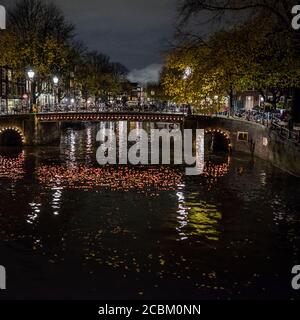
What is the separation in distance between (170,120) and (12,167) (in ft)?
76.0

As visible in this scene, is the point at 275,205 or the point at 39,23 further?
the point at 39,23

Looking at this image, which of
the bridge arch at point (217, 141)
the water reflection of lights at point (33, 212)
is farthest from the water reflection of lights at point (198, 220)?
the bridge arch at point (217, 141)

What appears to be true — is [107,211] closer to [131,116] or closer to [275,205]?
[275,205]

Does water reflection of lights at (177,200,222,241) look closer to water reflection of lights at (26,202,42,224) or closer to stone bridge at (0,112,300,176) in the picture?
water reflection of lights at (26,202,42,224)

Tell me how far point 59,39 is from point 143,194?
50.7m

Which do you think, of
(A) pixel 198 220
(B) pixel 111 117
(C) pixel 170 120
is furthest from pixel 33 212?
(B) pixel 111 117

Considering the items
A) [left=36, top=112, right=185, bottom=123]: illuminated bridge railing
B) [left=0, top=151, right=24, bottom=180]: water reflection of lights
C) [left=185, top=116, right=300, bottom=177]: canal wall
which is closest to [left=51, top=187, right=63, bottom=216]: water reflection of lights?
[left=0, top=151, right=24, bottom=180]: water reflection of lights

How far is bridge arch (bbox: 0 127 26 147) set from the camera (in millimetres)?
61344

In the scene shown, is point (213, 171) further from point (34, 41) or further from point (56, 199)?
point (34, 41)

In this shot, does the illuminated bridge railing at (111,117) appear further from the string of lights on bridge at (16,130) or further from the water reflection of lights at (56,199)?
the water reflection of lights at (56,199)

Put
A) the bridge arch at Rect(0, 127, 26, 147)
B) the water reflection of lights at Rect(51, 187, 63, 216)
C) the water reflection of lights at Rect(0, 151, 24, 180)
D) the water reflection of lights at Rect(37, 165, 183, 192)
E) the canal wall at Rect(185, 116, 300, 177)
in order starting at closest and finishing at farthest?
the water reflection of lights at Rect(51, 187, 63, 216)
the water reflection of lights at Rect(37, 165, 183, 192)
the canal wall at Rect(185, 116, 300, 177)
the water reflection of lights at Rect(0, 151, 24, 180)
the bridge arch at Rect(0, 127, 26, 147)

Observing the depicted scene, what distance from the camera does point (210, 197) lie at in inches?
1286

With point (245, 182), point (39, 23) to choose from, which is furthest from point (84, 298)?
point (39, 23)

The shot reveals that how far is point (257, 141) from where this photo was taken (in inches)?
1957
